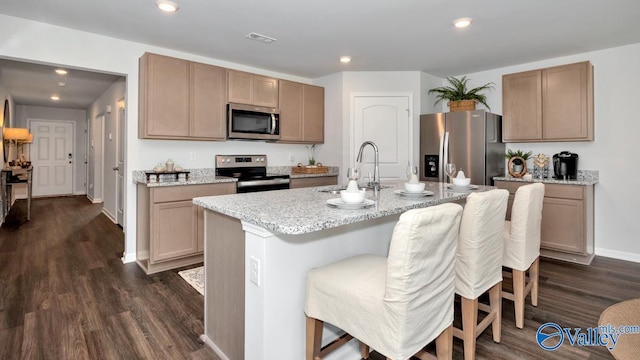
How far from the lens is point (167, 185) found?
3299 millimetres

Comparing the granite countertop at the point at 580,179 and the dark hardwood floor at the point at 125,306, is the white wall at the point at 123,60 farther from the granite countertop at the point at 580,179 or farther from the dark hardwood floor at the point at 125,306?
the granite countertop at the point at 580,179

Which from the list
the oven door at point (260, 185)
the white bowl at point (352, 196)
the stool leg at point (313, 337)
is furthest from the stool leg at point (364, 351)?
the oven door at point (260, 185)

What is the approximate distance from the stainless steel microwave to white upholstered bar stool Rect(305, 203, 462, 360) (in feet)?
9.50

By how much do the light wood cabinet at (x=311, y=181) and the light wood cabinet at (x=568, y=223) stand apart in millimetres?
2650

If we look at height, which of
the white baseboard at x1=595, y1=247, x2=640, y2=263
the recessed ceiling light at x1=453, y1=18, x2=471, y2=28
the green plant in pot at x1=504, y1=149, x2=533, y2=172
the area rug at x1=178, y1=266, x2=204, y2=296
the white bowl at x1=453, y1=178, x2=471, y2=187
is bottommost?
the area rug at x1=178, y1=266, x2=204, y2=296

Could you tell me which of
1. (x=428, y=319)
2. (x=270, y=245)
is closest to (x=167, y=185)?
(x=270, y=245)

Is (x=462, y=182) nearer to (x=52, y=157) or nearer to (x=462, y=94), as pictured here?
(x=462, y=94)

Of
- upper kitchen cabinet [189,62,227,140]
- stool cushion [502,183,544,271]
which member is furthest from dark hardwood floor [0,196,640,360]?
upper kitchen cabinet [189,62,227,140]

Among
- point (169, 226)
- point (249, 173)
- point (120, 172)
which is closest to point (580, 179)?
point (249, 173)

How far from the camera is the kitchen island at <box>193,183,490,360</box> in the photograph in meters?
1.46

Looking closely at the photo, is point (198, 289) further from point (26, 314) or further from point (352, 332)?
point (352, 332)

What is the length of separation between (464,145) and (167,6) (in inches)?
140

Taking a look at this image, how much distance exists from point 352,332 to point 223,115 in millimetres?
3228

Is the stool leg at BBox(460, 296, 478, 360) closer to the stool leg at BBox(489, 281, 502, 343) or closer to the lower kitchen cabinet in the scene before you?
the stool leg at BBox(489, 281, 502, 343)
